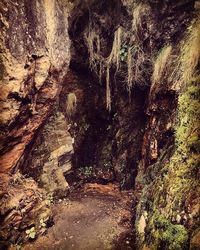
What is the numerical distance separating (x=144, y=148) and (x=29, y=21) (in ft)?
14.0

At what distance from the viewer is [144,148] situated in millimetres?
6980

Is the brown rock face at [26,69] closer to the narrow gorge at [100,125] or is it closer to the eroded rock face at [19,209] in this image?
the narrow gorge at [100,125]

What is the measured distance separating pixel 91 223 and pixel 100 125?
3434 mm

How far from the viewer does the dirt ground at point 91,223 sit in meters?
5.25

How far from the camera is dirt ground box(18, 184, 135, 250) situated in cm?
525

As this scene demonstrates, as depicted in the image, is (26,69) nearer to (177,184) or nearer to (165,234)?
(177,184)

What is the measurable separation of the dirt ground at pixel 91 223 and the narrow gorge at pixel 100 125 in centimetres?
3

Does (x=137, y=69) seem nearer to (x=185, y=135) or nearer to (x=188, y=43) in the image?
(x=188, y=43)

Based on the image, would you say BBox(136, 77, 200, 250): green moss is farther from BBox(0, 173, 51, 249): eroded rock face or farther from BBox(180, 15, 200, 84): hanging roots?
BBox(0, 173, 51, 249): eroded rock face

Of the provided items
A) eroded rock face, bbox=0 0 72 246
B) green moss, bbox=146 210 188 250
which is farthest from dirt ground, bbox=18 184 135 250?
green moss, bbox=146 210 188 250

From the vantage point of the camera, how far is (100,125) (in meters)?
8.51

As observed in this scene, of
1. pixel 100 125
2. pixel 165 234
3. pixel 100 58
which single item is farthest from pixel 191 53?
pixel 100 125

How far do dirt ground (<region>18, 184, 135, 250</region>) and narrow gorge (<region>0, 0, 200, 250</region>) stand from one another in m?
0.03

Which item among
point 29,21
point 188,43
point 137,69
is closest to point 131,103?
point 137,69
